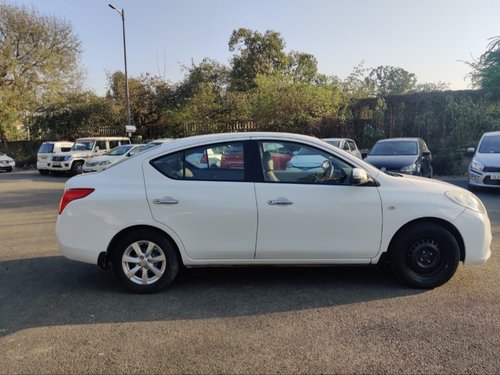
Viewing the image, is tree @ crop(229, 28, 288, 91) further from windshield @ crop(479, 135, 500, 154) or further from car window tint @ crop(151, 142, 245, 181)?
car window tint @ crop(151, 142, 245, 181)

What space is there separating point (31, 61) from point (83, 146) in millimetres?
14951

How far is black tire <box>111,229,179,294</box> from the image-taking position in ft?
15.5

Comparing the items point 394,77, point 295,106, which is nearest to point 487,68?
point 295,106

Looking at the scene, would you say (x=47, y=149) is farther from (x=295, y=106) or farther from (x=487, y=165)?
(x=487, y=165)

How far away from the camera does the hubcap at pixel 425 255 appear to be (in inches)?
188

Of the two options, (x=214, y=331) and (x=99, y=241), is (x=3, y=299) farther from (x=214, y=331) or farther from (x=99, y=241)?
(x=214, y=331)

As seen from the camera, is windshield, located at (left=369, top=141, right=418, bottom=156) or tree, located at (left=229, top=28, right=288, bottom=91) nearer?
windshield, located at (left=369, top=141, right=418, bottom=156)

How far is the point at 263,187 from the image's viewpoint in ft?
15.4

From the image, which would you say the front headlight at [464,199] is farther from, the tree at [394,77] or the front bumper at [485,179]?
the tree at [394,77]

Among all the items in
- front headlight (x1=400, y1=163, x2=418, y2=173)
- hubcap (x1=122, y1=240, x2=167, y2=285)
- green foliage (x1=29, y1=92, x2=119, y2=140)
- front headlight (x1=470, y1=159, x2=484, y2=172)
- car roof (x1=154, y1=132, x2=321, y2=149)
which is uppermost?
green foliage (x1=29, y1=92, x2=119, y2=140)

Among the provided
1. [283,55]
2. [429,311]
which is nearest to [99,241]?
[429,311]

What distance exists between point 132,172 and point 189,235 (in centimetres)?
89

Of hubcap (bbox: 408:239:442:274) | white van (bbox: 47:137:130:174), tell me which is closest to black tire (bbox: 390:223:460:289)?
hubcap (bbox: 408:239:442:274)

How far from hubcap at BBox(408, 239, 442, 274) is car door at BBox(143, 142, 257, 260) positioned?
167 centimetres
